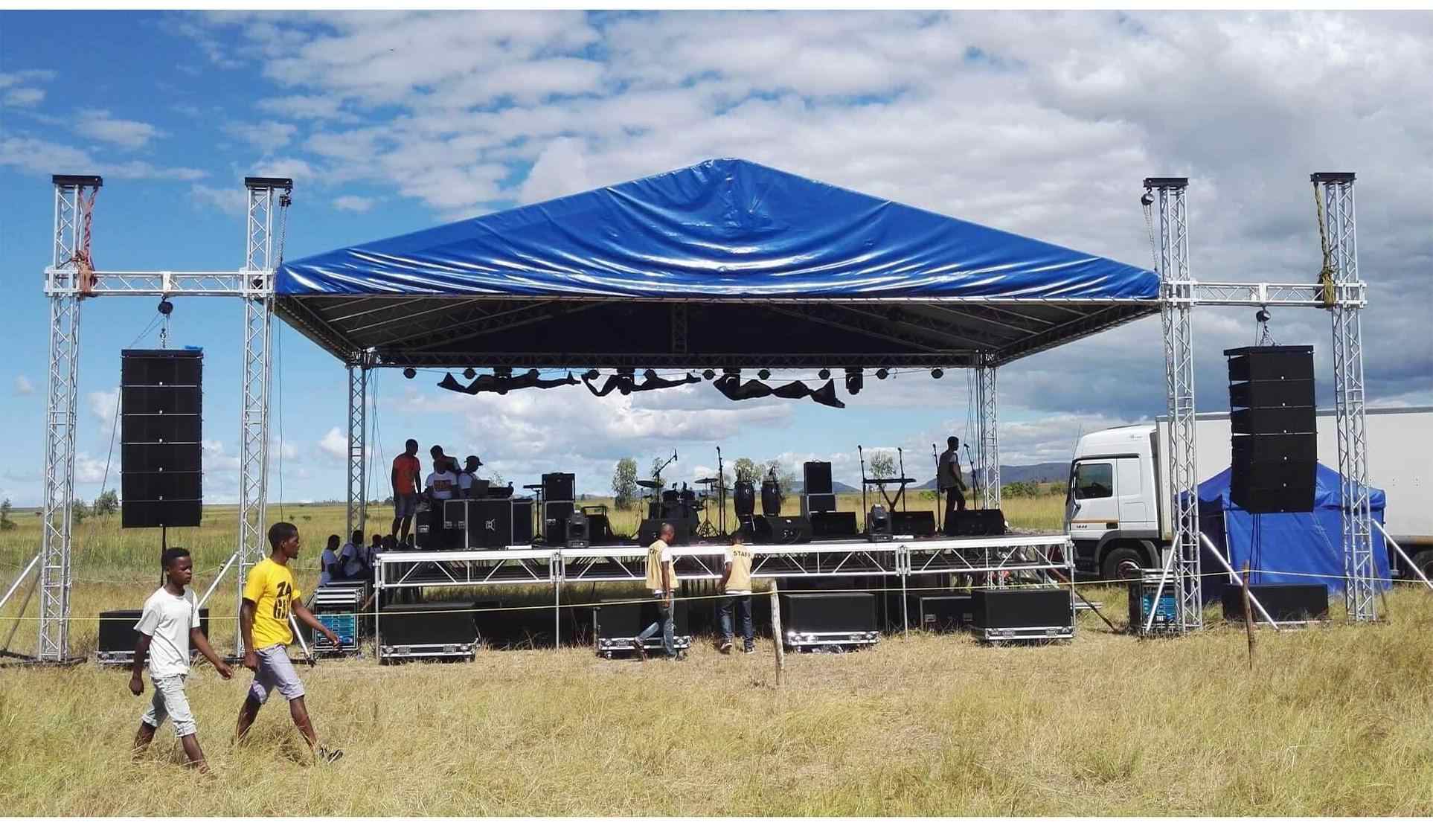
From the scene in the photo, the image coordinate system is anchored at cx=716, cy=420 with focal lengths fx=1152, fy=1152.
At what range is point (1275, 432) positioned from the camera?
11.7 meters

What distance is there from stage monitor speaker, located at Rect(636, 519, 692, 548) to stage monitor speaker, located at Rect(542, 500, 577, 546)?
2.67 ft

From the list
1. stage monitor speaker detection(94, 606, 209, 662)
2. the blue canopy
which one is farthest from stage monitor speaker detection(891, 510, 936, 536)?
stage monitor speaker detection(94, 606, 209, 662)

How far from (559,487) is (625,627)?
2221mm

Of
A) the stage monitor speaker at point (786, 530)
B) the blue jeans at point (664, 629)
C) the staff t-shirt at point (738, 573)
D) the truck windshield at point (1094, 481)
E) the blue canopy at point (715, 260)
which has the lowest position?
the blue jeans at point (664, 629)

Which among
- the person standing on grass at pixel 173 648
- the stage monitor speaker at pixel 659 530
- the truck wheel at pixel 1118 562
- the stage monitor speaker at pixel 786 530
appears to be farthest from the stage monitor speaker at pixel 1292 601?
the person standing on grass at pixel 173 648

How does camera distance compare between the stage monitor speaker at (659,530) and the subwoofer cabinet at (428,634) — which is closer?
the subwoofer cabinet at (428,634)

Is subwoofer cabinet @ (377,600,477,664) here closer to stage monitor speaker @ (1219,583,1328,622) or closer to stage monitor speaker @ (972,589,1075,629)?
stage monitor speaker @ (972,589,1075,629)

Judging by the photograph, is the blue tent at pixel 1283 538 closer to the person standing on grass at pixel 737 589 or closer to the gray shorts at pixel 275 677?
the person standing on grass at pixel 737 589

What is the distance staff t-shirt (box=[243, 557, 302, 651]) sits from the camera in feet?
21.4

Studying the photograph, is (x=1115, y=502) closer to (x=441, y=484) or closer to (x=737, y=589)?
(x=737, y=589)

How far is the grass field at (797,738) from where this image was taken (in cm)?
590

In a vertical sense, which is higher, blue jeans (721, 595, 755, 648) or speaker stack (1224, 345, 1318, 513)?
speaker stack (1224, 345, 1318, 513)

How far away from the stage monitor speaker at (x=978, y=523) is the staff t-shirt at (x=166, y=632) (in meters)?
8.83

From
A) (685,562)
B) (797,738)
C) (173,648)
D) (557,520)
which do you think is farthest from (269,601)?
(685,562)
